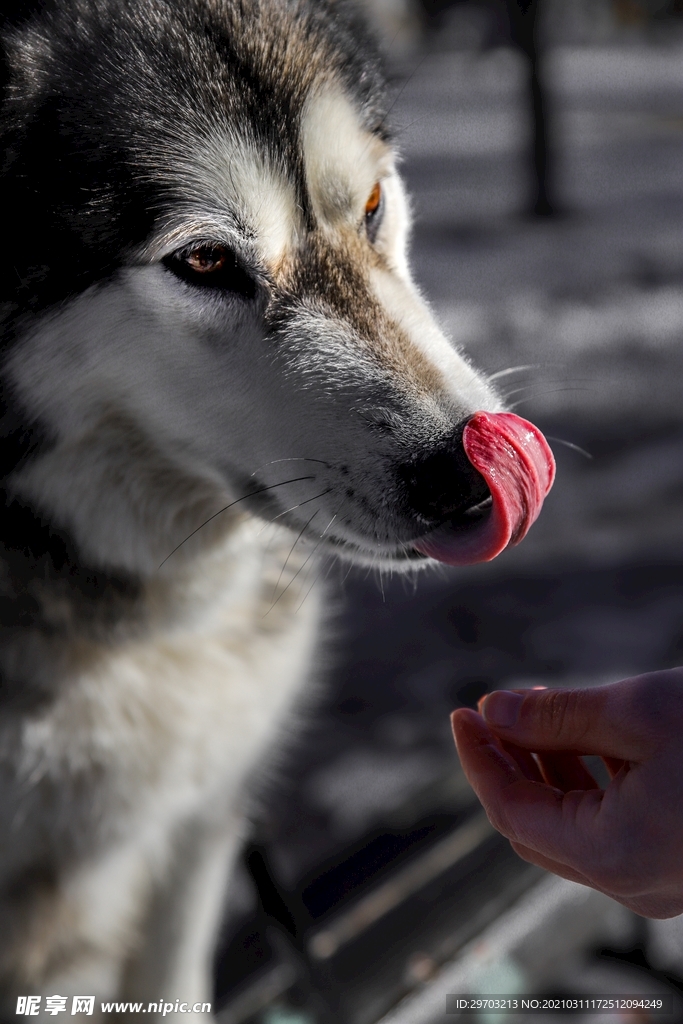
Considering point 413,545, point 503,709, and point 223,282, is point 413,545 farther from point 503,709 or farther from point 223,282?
point 223,282

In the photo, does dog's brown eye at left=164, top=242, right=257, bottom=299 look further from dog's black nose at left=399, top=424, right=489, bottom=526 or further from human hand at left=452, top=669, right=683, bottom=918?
human hand at left=452, top=669, right=683, bottom=918

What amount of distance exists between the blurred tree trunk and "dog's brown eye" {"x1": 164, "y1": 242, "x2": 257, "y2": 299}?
3.98 m

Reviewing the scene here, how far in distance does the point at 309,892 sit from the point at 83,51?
116cm

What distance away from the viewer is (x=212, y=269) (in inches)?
32.1

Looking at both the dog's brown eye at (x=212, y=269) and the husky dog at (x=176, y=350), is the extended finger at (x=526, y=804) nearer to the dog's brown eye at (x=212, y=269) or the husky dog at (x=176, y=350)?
the husky dog at (x=176, y=350)

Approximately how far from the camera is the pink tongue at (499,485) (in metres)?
0.72

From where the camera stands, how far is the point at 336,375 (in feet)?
2.62

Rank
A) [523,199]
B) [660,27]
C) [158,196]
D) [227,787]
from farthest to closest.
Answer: [660,27]
[523,199]
[227,787]
[158,196]

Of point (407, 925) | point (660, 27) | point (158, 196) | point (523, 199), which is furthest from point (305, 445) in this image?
point (660, 27)

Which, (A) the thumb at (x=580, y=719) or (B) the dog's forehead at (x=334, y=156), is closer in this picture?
(A) the thumb at (x=580, y=719)

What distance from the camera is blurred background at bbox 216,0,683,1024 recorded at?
1287mm

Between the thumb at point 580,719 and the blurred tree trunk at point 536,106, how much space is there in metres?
4.15

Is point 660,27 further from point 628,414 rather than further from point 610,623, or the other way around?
point 610,623

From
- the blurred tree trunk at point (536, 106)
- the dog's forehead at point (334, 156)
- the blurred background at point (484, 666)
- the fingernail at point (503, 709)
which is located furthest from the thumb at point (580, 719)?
the blurred tree trunk at point (536, 106)
